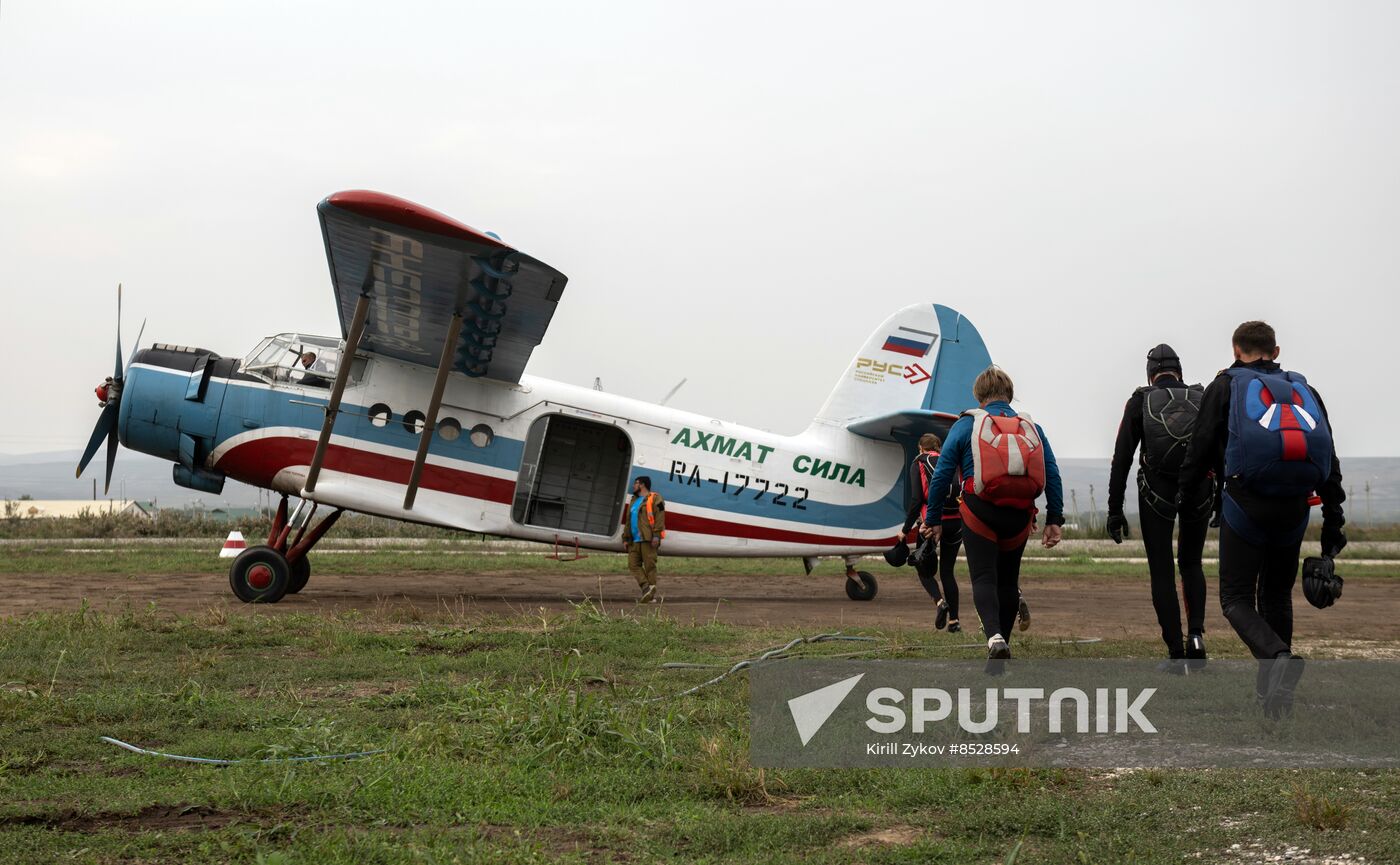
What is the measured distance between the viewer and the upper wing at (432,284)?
9875 millimetres

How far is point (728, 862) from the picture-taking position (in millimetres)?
3418

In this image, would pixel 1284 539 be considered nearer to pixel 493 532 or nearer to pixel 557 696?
pixel 557 696

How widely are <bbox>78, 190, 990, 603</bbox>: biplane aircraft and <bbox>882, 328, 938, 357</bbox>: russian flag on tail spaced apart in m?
0.03

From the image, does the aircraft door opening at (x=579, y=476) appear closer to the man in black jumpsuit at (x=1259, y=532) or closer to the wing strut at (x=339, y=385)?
the wing strut at (x=339, y=385)

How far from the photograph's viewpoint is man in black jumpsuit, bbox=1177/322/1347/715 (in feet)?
17.3

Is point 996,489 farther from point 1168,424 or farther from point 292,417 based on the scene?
point 292,417

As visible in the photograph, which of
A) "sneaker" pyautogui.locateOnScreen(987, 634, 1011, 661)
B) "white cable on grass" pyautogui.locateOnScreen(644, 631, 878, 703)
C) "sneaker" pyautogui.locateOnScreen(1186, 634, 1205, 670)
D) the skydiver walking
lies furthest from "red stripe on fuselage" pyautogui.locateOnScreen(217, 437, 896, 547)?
"sneaker" pyautogui.locateOnScreen(1186, 634, 1205, 670)

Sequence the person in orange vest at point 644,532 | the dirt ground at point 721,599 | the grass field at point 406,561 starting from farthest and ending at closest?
1. the grass field at point 406,561
2. the person in orange vest at point 644,532
3. the dirt ground at point 721,599

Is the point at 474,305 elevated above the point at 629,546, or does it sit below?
above

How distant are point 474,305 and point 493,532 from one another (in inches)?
124

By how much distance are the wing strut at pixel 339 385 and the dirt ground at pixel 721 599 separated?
148 centimetres

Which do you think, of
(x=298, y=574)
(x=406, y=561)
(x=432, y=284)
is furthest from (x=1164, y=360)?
(x=406, y=561)

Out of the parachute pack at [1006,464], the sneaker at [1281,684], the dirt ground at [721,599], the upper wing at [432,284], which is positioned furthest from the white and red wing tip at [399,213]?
the sneaker at [1281,684]

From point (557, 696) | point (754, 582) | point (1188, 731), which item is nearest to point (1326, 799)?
point (1188, 731)
